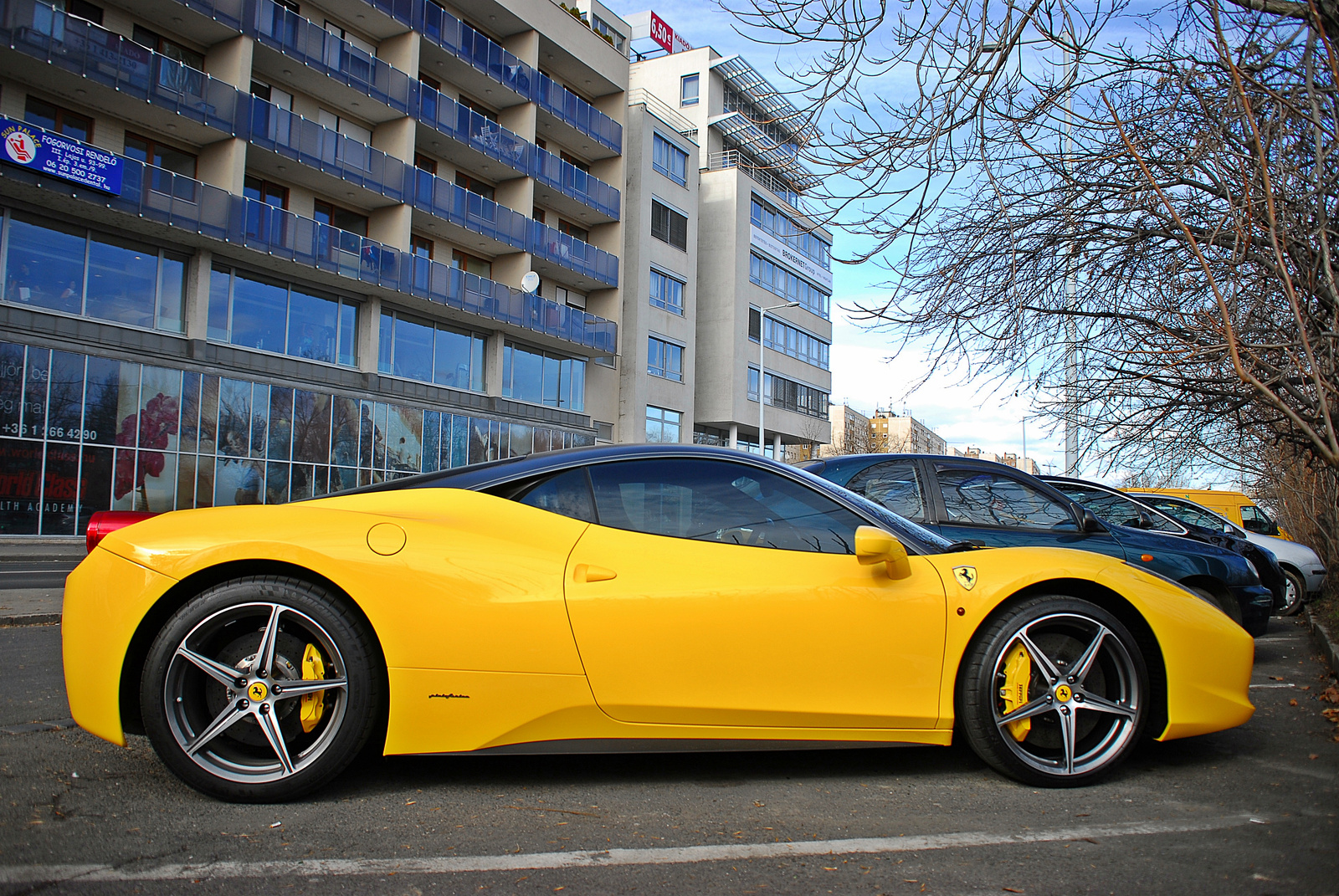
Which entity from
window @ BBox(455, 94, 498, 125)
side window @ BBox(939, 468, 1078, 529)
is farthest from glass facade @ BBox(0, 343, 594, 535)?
side window @ BBox(939, 468, 1078, 529)

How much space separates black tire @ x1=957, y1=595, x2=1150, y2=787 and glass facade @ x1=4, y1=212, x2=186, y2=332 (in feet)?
67.6

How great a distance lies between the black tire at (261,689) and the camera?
2.97m

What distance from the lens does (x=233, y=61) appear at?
68.2ft

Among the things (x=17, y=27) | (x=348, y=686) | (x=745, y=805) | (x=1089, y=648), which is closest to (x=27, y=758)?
(x=348, y=686)

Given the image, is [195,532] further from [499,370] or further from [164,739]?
[499,370]

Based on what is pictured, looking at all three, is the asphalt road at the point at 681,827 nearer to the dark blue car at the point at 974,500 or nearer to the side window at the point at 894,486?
the dark blue car at the point at 974,500

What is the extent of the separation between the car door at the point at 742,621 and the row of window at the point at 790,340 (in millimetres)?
39748

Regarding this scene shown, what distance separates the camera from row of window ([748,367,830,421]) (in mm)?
43969

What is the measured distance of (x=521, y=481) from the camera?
3.43 meters

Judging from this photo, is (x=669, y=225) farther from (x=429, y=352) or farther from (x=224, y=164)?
(x=224, y=164)

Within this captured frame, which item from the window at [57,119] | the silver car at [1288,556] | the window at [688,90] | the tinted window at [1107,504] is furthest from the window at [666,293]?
the tinted window at [1107,504]

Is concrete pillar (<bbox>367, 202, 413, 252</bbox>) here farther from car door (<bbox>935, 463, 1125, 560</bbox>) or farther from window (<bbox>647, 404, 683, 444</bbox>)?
car door (<bbox>935, 463, 1125, 560</bbox>)

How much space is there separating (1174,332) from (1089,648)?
11.7ft

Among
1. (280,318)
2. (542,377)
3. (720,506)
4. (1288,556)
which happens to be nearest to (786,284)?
(542,377)
